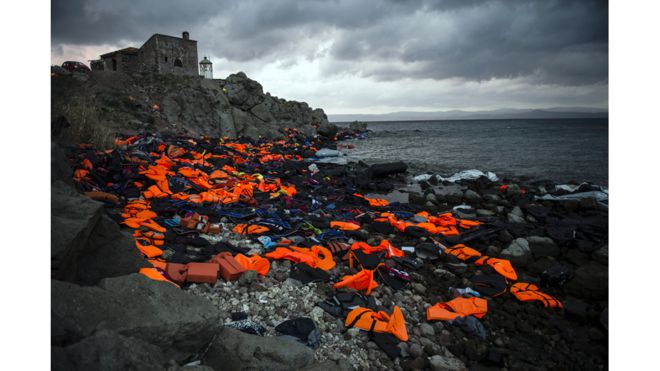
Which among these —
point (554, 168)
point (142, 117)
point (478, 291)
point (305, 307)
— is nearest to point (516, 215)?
point (478, 291)

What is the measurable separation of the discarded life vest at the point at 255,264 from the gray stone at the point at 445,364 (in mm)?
2373

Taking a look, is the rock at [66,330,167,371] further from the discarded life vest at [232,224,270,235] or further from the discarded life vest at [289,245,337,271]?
the discarded life vest at [232,224,270,235]

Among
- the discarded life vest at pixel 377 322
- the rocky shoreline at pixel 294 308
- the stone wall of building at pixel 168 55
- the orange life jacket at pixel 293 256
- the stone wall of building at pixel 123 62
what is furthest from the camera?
the stone wall of building at pixel 123 62

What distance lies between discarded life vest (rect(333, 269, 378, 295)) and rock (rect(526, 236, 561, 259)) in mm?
3616

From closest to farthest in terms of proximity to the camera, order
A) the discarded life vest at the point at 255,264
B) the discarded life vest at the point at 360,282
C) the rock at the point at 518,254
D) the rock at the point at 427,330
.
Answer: the rock at the point at 427,330 → the discarded life vest at the point at 360,282 → the discarded life vest at the point at 255,264 → the rock at the point at 518,254

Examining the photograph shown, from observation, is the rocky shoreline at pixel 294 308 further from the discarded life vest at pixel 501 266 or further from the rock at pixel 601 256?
the discarded life vest at pixel 501 266

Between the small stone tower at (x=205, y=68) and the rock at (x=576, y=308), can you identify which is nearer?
the rock at (x=576, y=308)

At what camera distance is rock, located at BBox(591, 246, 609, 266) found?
18.5 feet

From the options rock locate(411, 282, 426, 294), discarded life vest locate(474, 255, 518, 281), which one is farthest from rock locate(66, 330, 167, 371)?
discarded life vest locate(474, 255, 518, 281)

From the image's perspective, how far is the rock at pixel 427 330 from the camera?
3.66 meters

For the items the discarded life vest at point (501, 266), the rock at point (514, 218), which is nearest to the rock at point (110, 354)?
the discarded life vest at point (501, 266)

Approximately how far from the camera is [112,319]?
6.63 feet

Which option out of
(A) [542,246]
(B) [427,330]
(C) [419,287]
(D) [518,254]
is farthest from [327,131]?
(B) [427,330]

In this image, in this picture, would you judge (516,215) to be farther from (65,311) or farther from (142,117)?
(142,117)
